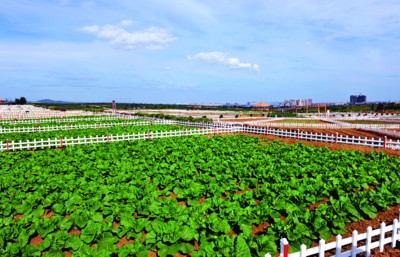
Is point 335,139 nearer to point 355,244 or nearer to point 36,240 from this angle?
point 355,244

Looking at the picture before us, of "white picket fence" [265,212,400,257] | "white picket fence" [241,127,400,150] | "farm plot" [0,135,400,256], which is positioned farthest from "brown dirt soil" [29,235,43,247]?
"white picket fence" [241,127,400,150]

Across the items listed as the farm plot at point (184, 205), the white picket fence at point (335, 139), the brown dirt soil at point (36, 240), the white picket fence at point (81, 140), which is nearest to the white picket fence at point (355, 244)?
the farm plot at point (184, 205)

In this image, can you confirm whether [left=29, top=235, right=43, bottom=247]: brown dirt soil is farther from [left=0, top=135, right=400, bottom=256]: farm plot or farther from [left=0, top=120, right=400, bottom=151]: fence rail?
[left=0, top=120, right=400, bottom=151]: fence rail

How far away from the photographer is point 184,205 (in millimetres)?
9336

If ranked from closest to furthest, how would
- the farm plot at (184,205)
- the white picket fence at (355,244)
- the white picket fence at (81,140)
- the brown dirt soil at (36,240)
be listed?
the white picket fence at (355,244)
the farm plot at (184,205)
the brown dirt soil at (36,240)
the white picket fence at (81,140)

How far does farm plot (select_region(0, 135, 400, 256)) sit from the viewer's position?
264 inches

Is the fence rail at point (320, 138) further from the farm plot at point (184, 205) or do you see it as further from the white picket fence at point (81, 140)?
the farm plot at point (184, 205)

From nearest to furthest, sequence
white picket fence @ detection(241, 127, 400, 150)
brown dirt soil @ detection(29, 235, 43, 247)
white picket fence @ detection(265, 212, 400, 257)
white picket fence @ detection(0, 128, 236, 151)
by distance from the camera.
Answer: white picket fence @ detection(265, 212, 400, 257) < brown dirt soil @ detection(29, 235, 43, 247) < white picket fence @ detection(241, 127, 400, 150) < white picket fence @ detection(0, 128, 236, 151)

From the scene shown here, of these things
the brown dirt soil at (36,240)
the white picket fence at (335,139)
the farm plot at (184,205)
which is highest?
the white picket fence at (335,139)

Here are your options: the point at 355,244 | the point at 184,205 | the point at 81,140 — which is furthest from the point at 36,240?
the point at 81,140

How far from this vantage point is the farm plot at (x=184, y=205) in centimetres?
671

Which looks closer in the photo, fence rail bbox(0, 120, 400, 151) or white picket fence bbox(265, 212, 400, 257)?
white picket fence bbox(265, 212, 400, 257)

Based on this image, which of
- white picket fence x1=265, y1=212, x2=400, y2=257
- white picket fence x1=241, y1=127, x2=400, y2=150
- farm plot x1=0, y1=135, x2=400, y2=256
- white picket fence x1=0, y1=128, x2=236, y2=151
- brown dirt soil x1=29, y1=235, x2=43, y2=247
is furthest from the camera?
white picket fence x1=0, y1=128, x2=236, y2=151

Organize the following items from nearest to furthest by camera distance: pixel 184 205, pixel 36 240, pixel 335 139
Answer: pixel 36 240 → pixel 184 205 → pixel 335 139
